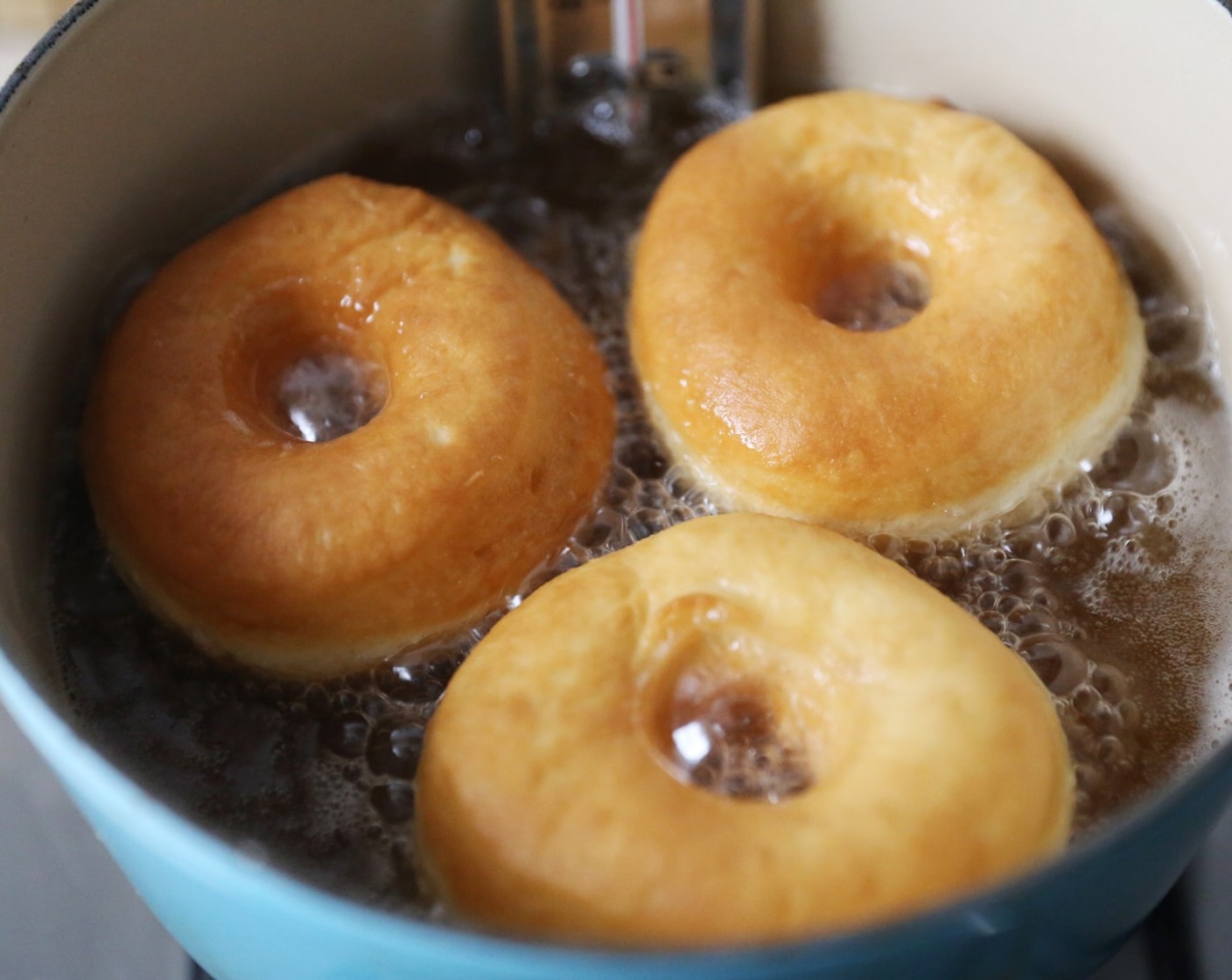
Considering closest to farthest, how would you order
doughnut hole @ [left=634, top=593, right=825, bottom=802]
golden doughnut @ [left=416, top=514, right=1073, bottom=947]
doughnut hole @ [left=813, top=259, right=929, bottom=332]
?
golden doughnut @ [left=416, top=514, right=1073, bottom=947] < doughnut hole @ [left=634, top=593, right=825, bottom=802] < doughnut hole @ [left=813, top=259, right=929, bottom=332]

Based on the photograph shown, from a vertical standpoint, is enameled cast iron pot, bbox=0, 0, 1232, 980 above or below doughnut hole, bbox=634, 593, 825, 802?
above

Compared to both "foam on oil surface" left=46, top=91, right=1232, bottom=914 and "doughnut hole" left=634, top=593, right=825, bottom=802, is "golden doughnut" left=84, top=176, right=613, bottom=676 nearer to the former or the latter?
"foam on oil surface" left=46, top=91, right=1232, bottom=914

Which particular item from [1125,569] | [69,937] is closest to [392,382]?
[69,937]

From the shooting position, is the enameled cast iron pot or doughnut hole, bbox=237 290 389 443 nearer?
the enameled cast iron pot

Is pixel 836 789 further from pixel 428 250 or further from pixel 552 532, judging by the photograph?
pixel 428 250

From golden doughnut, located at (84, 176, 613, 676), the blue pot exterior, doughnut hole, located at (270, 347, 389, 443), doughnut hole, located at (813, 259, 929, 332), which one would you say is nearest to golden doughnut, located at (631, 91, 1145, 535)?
doughnut hole, located at (813, 259, 929, 332)

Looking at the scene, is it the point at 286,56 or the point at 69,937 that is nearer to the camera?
the point at 69,937

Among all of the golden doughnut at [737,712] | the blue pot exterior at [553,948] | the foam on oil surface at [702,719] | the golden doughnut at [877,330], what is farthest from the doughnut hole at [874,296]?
the blue pot exterior at [553,948]

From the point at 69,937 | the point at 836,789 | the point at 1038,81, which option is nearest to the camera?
the point at 836,789
